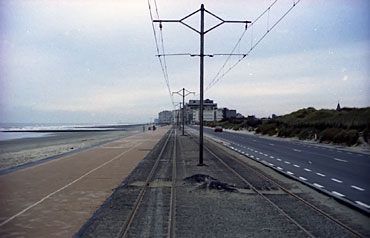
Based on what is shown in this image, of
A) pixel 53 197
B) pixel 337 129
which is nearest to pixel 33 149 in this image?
pixel 53 197

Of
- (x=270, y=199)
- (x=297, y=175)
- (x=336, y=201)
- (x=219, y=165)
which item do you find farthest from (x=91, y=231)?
(x=219, y=165)

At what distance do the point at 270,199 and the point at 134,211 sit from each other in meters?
4.11

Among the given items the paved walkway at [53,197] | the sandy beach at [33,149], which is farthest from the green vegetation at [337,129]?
the sandy beach at [33,149]

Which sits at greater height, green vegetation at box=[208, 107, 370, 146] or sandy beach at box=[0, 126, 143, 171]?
green vegetation at box=[208, 107, 370, 146]

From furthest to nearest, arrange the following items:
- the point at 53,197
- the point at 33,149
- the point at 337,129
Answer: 1. the point at 337,129
2. the point at 33,149
3. the point at 53,197

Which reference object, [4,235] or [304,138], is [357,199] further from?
[304,138]

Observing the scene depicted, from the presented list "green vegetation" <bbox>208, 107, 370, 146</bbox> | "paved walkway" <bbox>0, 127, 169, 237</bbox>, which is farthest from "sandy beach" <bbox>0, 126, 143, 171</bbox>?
"green vegetation" <bbox>208, 107, 370, 146</bbox>

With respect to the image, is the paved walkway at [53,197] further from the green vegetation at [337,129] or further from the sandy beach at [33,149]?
the green vegetation at [337,129]

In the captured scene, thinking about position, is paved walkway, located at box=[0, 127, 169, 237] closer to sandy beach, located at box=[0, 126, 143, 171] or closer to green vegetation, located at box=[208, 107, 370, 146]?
sandy beach, located at box=[0, 126, 143, 171]

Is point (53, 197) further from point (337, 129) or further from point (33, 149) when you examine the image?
point (337, 129)

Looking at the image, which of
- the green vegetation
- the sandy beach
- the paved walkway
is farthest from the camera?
the green vegetation

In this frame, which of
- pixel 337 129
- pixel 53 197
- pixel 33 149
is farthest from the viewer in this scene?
pixel 337 129

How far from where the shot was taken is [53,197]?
30.6ft

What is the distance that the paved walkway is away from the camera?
6637 millimetres
